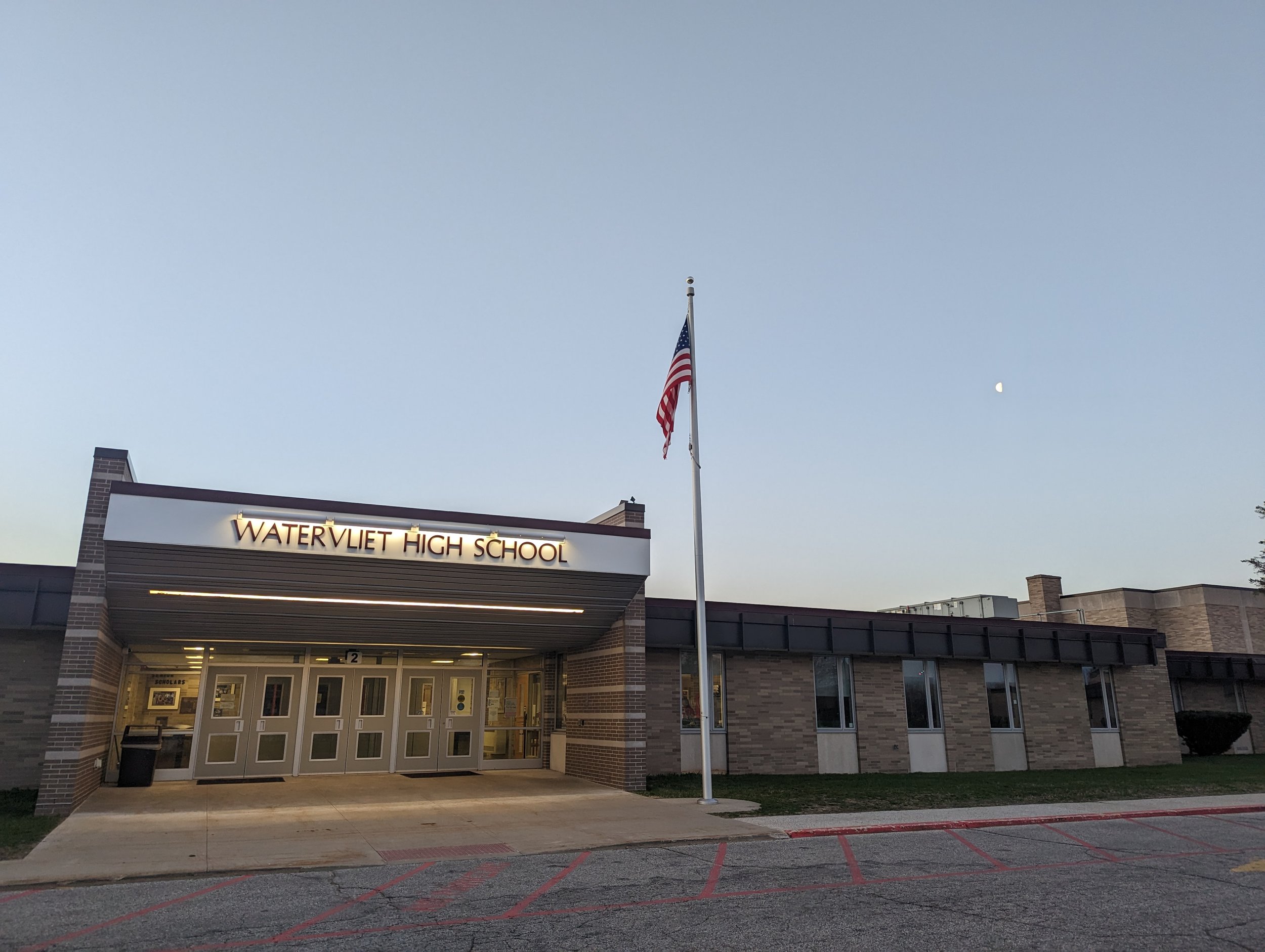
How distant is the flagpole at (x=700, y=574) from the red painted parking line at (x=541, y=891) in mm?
5367

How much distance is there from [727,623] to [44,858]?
51.5 feet

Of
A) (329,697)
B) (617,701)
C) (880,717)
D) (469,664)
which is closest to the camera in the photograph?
(617,701)

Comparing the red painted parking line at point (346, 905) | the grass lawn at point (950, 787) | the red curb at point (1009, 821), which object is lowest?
the red painted parking line at point (346, 905)

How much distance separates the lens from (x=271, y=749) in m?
22.0

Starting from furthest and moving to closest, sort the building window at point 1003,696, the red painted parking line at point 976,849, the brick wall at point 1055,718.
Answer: the brick wall at point 1055,718
the building window at point 1003,696
the red painted parking line at point 976,849

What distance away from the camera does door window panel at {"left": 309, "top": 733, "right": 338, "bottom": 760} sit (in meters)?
22.4

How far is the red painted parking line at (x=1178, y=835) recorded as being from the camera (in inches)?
514

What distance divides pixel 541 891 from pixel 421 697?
48.2 ft

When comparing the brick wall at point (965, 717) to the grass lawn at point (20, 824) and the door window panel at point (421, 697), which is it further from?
the grass lawn at point (20, 824)

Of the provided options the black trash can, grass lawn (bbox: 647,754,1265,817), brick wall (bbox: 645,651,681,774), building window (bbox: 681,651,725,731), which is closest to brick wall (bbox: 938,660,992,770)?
grass lawn (bbox: 647,754,1265,817)

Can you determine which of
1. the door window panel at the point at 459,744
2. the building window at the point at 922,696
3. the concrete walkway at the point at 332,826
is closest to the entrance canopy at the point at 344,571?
the concrete walkway at the point at 332,826

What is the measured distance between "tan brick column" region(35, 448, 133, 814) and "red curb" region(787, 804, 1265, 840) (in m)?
12.2

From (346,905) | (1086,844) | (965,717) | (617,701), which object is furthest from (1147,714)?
(346,905)

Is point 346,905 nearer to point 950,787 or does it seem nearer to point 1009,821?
point 1009,821
